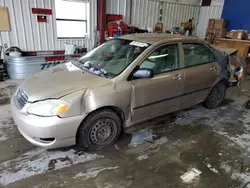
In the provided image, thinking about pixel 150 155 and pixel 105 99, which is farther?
pixel 150 155

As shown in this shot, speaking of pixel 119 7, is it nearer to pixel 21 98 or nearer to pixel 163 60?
pixel 163 60

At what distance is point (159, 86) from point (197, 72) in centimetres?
81

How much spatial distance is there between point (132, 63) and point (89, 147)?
3.78 ft

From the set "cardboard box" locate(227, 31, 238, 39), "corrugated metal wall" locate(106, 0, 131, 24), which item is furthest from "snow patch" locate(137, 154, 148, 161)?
"cardboard box" locate(227, 31, 238, 39)

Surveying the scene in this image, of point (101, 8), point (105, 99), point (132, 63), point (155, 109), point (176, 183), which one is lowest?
point (176, 183)

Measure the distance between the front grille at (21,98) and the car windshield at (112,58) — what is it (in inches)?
31.5

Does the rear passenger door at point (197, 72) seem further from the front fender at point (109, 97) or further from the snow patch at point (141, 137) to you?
the front fender at point (109, 97)

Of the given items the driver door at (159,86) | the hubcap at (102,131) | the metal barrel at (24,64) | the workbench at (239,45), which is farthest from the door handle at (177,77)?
the workbench at (239,45)

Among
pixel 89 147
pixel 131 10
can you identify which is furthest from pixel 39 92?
pixel 131 10

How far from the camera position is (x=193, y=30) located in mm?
10258

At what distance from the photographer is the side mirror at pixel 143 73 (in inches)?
90.0

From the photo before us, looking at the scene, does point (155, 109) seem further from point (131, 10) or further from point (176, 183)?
point (131, 10)

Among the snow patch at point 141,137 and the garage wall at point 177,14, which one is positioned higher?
the garage wall at point 177,14

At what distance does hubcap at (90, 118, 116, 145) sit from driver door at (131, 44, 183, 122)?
334 mm
